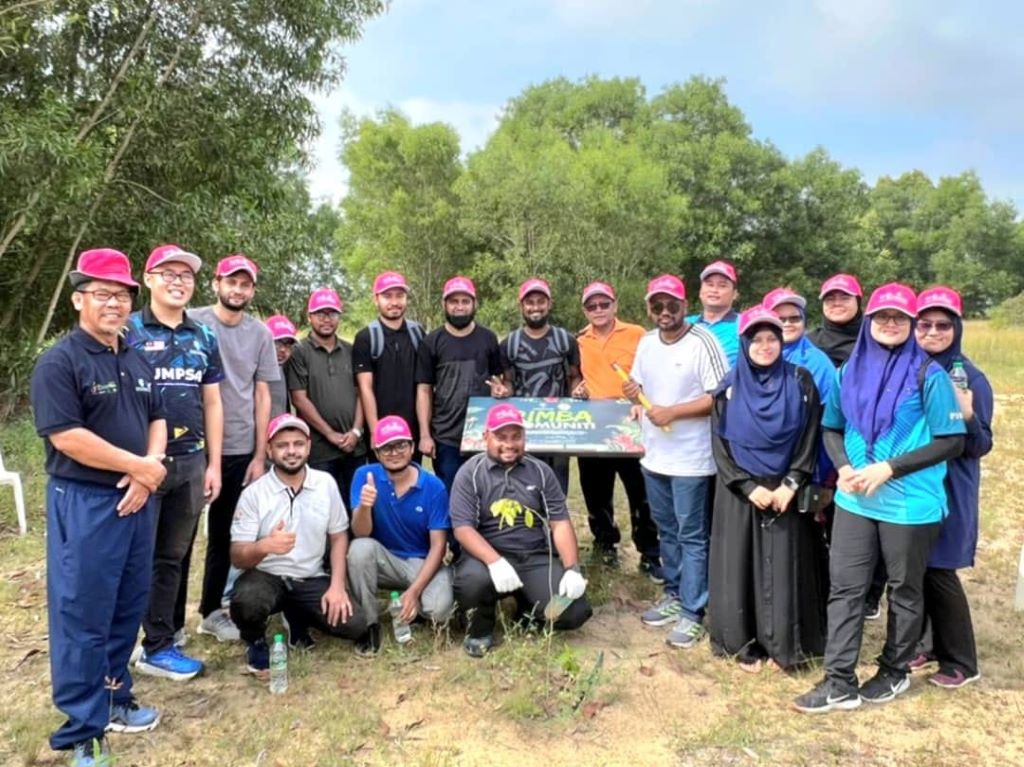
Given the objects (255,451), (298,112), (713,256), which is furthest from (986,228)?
(255,451)

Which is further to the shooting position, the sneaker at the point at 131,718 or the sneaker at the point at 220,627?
the sneaker at the point at 220,627

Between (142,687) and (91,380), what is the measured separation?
1867mm

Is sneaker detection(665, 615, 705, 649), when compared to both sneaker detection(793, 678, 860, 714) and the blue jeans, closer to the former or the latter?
the blue jeans

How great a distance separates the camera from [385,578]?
445cm

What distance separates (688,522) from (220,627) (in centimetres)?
289

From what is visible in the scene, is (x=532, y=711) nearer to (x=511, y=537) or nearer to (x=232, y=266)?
(x=511, y=537)

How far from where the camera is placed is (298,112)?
934 cm

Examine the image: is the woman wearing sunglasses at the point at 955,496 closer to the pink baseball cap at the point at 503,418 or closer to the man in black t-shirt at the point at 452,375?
the pink baseball cap at the point at 503,418

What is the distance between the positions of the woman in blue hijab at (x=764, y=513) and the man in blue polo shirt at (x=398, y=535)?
162 cm

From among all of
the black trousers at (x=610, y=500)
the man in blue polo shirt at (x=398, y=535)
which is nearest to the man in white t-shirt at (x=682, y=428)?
the black trousers at (x=610, y=500)

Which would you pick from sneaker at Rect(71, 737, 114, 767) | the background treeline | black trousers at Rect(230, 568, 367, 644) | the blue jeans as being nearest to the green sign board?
the blue jeans

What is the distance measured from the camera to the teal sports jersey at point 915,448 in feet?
11.3

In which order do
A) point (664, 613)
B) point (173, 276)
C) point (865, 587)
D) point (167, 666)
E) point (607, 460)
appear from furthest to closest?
point (607, 460)
point (664, 613)
point (167, 666)
point (865, 587)
point (173, 276)

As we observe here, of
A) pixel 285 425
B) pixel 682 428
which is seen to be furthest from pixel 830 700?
pixel 285 425
